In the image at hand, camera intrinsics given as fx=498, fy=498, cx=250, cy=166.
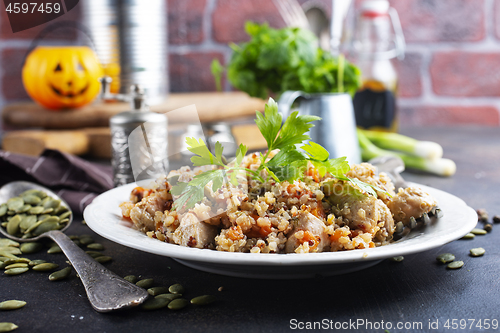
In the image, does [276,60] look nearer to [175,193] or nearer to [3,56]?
[175,193]

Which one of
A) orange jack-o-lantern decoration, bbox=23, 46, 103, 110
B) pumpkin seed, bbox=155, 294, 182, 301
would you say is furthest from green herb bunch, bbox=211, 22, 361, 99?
pumpkin seed, bbox=155, 294, 182, 301

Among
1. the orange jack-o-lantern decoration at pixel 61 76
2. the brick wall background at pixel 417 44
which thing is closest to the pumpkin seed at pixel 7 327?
the orange jack-o-lantern decoration at pixel 61 76

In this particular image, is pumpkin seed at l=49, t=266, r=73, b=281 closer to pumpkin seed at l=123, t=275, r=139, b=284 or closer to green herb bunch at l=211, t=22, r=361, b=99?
pumpkin seed at l=123, t=275, r=139, b=284

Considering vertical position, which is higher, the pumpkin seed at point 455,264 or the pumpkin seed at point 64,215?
the pumpkin seed at point 64,215

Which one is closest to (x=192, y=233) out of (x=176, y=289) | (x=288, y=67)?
(x=176, y=289)

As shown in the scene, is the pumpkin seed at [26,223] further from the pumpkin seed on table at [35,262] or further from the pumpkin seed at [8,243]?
the pumpkin seed on table at [35,262]

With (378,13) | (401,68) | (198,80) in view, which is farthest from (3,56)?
(401,68)

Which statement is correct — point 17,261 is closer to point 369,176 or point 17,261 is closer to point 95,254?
point 95,254
